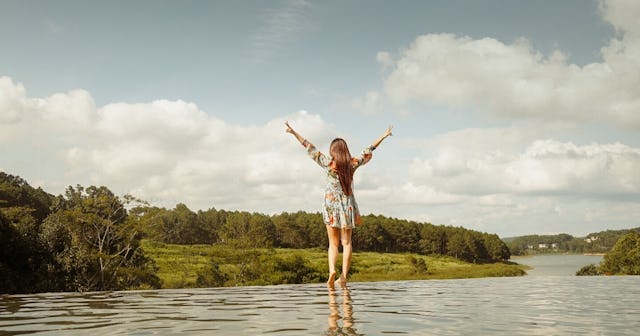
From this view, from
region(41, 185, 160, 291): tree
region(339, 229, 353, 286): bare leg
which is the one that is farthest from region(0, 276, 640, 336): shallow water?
region(41, 185, 160, 291): tree

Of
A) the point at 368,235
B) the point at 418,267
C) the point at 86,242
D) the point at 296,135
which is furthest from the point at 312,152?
the point at 368,235

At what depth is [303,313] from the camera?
5422mm

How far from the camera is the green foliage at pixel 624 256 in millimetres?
57681

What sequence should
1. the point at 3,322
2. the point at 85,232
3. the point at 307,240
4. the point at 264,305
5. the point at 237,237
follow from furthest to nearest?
1. the point at 307,240
2. the point at 237,237
3. the point at 85,232
4. the point at 264,305
5. the point at 3,322

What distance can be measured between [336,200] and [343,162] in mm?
807

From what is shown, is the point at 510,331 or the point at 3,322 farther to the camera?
the point at 3,322

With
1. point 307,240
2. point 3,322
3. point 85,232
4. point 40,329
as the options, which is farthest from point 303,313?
point 307,240

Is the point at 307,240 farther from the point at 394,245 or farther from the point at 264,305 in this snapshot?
the point at 264,305

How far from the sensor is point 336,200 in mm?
9914

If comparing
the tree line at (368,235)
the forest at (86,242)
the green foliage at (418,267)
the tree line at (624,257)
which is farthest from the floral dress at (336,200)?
A: the tree line at (368,235)

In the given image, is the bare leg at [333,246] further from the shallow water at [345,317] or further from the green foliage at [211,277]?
the green foliage at [211,277]

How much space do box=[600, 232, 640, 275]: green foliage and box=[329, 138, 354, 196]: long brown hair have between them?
5900 centimetres

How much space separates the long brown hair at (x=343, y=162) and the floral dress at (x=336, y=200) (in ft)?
0.48

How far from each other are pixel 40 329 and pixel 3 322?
95 cm
